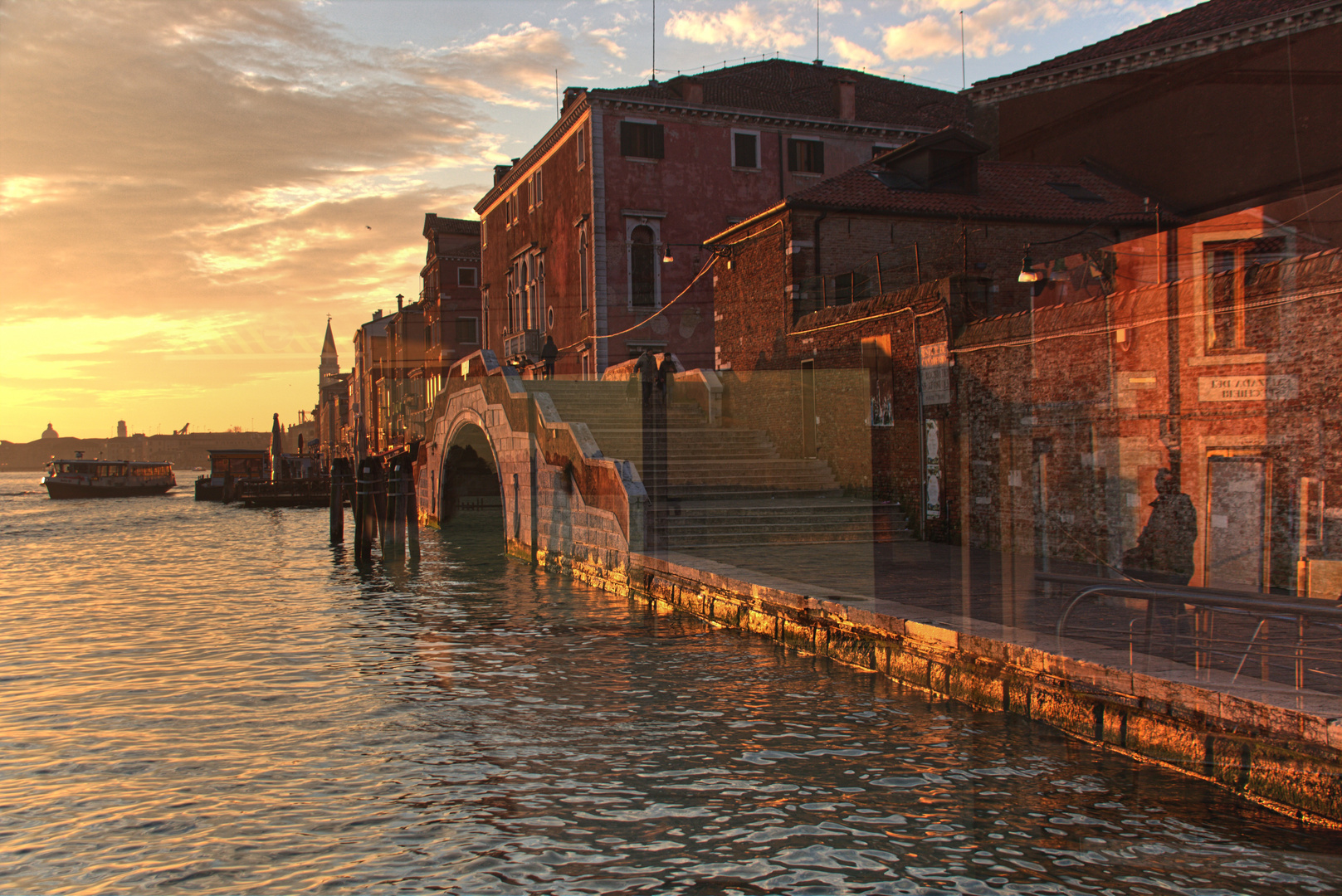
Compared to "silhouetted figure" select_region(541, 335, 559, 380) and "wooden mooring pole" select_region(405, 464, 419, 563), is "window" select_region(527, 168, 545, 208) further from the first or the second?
"wooden mooring pole" select_region(405, 464, 419, 563)

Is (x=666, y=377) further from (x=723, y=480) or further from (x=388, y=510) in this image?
(x=388, y=510)

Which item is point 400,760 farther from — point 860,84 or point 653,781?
point 860,84

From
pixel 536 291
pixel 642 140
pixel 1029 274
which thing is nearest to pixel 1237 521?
pixel 1029 274

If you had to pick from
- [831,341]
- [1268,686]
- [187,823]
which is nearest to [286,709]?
[187,823]

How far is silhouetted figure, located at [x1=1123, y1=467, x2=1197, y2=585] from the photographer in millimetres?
10062

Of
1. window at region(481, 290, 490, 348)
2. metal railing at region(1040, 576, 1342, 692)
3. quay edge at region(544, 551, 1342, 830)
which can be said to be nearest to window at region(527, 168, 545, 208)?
window at region(481, 290, 490, 348)

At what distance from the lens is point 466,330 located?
1818 inches

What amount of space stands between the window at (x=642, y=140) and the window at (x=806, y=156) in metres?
3.58

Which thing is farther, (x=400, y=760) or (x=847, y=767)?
(x=400, y=760)

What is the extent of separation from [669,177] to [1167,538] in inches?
731

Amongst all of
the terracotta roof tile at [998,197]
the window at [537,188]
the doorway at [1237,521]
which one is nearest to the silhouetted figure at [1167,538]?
the doorway at [1237,521]

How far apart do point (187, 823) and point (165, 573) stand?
1550 centimetres

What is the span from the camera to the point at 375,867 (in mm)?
5059

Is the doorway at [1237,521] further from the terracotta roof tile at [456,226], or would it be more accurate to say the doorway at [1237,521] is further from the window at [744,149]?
the terracotta roof tile at [456,226]
